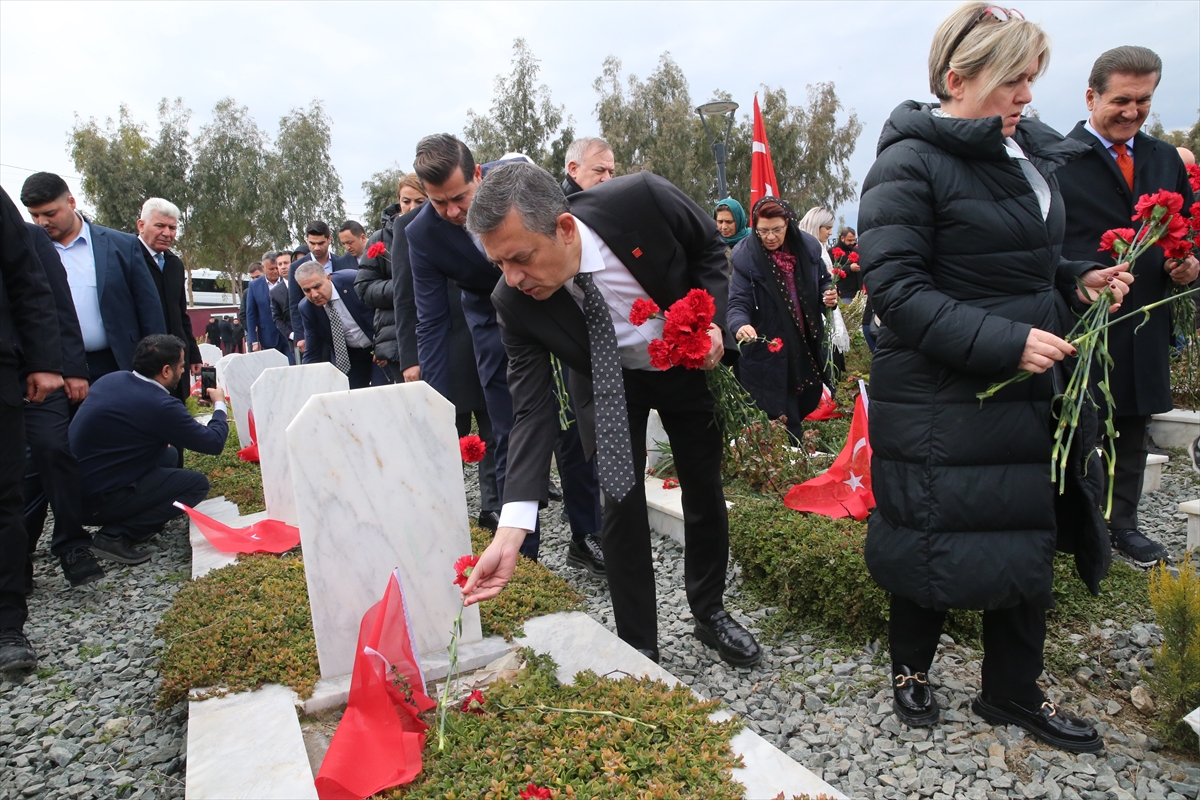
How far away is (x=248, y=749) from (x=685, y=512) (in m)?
1.58

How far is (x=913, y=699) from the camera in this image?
2387 millimetres

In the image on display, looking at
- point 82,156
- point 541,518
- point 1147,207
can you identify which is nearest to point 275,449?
point 541,518

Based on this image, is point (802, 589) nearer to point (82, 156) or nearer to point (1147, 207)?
point (1147, 207)

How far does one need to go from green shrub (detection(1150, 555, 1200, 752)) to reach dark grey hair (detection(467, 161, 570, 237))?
2.06 meters

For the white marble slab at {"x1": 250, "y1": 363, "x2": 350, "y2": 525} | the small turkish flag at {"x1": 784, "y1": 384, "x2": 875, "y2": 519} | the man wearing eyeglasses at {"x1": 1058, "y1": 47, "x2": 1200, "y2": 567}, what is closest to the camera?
the man wearing eyeglasses at {"x1": 1058, "y1": 47, "x2": 1200, "y2": 567}

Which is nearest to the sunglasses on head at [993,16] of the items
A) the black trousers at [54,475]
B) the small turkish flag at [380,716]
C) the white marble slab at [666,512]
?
the small turkish flag at [380,716]

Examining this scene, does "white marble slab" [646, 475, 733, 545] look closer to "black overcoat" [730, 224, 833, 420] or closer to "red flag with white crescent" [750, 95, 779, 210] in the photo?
"black overcoat" [730, 224, 833, 420]

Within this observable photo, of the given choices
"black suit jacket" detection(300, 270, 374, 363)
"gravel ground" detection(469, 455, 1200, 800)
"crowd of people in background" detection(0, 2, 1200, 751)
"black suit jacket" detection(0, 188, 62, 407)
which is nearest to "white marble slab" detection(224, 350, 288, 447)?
"black suit jacket" detection(300, 270, 374, 363)

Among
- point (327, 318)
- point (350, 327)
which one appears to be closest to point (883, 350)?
point (350, 327)

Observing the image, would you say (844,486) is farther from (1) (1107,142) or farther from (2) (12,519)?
(2) (12,519)

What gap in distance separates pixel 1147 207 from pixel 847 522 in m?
1.73

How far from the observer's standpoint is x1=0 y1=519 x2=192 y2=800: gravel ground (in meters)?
2.49

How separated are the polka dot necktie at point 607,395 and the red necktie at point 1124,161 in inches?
106

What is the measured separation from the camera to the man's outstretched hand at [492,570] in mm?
2004
